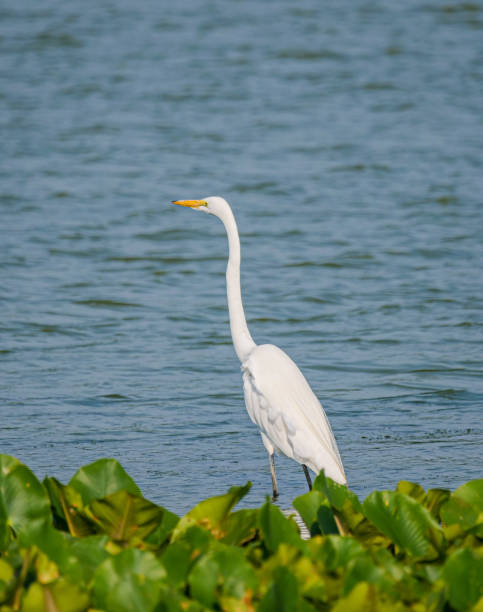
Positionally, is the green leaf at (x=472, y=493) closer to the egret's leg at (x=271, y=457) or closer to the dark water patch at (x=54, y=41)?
the egret's leg at (x=271, y=457)

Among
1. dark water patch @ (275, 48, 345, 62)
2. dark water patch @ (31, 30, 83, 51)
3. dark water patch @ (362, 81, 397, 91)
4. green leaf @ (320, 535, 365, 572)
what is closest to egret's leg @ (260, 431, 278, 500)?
green leaf @ (320, 535, 365, 572)

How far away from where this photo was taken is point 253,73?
66.9ft

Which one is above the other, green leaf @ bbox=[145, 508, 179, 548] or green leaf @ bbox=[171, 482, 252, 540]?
green leaf @ bbox=[171, 482, 252, 540]

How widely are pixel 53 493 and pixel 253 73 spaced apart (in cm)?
1815

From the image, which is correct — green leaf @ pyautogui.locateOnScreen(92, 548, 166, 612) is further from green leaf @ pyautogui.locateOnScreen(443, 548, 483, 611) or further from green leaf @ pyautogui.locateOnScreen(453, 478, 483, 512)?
green leaf @ pyautogui.locateOnScreen(453, 478, 483, 512)

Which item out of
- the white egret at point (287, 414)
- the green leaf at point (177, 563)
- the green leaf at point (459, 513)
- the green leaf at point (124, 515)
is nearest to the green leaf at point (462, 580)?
the green leaf at point (459, 513)

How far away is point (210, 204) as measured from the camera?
556 cm

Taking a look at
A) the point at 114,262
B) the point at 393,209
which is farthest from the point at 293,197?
the point at 114,262

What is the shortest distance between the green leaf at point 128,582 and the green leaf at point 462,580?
727mm

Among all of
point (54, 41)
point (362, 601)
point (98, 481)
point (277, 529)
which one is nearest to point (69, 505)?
point (98, 481)

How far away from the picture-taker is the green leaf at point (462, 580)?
2.47 meters

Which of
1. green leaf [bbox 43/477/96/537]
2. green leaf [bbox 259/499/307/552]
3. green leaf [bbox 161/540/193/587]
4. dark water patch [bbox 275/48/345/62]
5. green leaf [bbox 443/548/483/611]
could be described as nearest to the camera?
green leaf [bbox 443/548/483/611]

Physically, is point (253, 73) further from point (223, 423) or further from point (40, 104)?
point (223, 423)

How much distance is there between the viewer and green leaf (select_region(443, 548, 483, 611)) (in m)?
2.47
